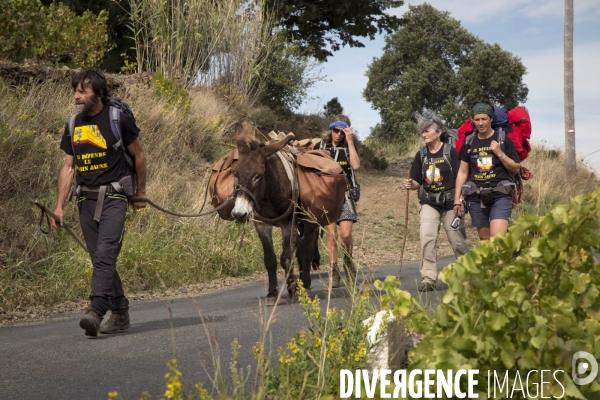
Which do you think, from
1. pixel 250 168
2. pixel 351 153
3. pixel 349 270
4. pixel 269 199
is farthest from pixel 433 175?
pixel 349 270

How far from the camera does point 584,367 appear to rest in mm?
3855

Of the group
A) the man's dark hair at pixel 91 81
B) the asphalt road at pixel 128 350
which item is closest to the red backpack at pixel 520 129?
the asphalt road at pixel 128 350

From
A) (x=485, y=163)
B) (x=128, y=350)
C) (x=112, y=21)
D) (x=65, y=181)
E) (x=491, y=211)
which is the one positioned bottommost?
(x=128, y=350)

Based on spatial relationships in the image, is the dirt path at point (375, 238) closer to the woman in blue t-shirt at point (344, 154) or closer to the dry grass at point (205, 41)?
the woman in blue t-shirt at point (344, 154)

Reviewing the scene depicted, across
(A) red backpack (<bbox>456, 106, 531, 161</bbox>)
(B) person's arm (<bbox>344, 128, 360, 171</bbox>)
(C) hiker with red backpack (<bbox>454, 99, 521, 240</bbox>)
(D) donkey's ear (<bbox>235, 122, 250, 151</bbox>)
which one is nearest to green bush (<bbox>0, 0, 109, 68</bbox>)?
(B) person's arm (<bbox>344, 128, 360, 171</bbox>)

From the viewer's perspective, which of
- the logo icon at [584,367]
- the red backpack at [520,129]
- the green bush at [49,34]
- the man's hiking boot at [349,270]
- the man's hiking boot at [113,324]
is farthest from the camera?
the green bush at [49,34]

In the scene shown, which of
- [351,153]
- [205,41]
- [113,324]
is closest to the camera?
[113,324]

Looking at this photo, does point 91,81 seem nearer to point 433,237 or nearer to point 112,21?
point 433,237

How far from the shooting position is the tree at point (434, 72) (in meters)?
55.1

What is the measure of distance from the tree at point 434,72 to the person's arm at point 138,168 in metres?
46.6

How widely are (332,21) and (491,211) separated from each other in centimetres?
1960

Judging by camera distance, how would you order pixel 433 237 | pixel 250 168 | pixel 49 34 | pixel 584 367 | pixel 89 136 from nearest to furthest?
pixel 584 367 < pixel 89 136 < pixel 250 168 < pixel 433 237 < pixel 49 34

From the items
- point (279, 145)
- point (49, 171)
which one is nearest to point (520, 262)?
point (279, 145)

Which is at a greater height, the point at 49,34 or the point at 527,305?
the point at 49,34
